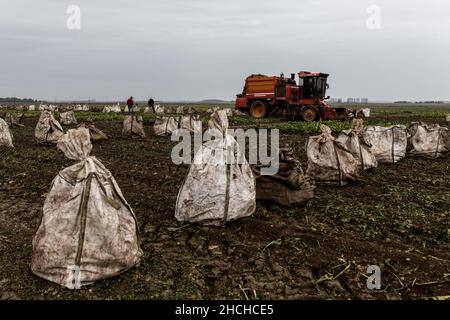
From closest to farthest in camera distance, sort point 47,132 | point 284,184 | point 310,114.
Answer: point 284,184
point 47,132
point 310,114

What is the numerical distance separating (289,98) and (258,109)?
243cm

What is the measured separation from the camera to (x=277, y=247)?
12.9ft

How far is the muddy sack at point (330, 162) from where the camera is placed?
633 centimetres

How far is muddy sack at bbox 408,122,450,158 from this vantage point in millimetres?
9336

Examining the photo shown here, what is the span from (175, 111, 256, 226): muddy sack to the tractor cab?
16.2 m

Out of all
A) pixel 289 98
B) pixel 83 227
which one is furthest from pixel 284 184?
pixel 289 98

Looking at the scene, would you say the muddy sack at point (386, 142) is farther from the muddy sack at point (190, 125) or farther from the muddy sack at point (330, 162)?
the muddy sack at point (190, 125)

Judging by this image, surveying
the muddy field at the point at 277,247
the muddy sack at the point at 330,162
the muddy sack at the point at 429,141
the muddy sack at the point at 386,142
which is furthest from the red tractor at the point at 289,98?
the muddy field at the point at 277,247

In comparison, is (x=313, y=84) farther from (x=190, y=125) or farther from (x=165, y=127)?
(x=165, y=127)

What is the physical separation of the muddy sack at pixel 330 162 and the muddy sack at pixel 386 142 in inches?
97.4

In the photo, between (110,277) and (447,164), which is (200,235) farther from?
(447,164)

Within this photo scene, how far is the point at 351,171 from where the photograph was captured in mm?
6391
